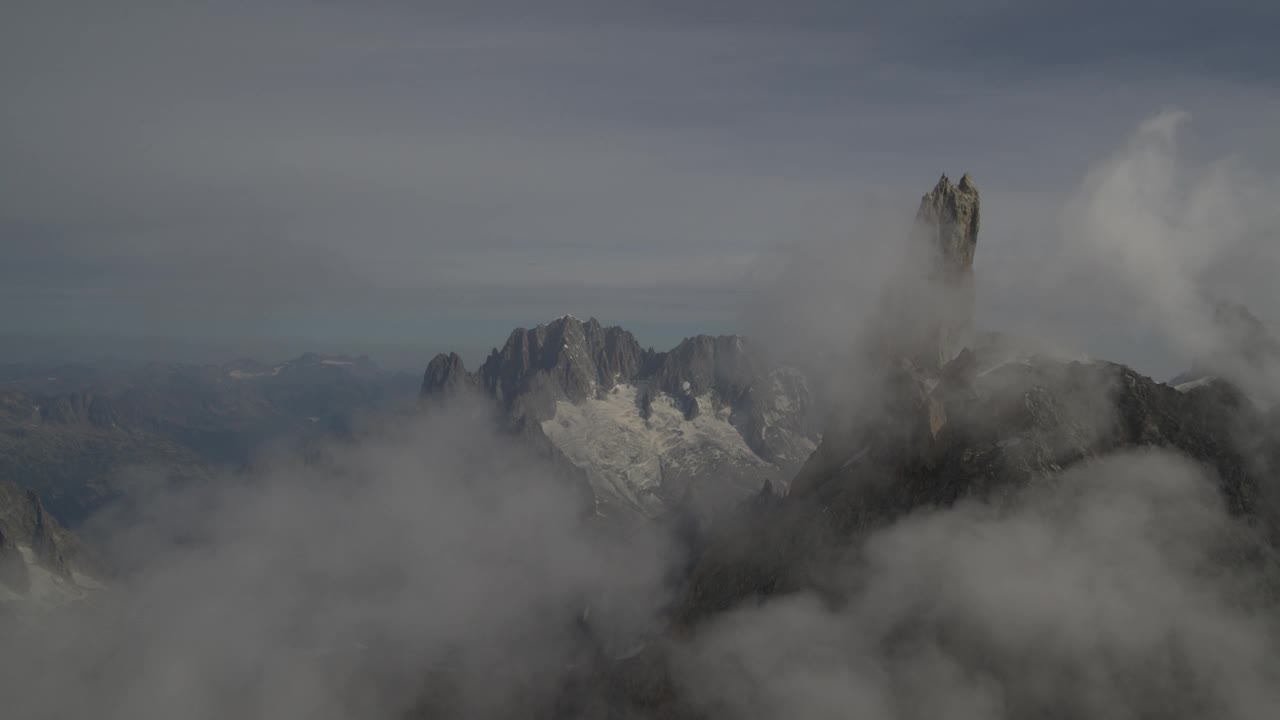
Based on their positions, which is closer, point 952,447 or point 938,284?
point 952,447

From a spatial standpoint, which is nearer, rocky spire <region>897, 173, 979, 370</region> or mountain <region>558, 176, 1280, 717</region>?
mountain <region>558, 176, 1280, 717</region>

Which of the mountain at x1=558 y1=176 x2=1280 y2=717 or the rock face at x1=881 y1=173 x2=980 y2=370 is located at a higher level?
the rock face at x1=881 y1=173 x2=980 y2=370

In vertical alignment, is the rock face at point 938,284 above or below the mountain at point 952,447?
above

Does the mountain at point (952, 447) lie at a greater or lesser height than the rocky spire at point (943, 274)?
lesser

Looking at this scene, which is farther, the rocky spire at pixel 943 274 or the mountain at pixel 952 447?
the rocky spire at pixel 943 274

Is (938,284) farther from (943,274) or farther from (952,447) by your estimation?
(952,447)

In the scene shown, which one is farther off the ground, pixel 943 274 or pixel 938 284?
pixel 943 274

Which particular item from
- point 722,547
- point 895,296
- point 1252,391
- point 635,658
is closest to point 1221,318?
point 1252,391

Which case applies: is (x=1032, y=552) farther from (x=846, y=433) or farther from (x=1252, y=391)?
(x=1252, y=391)

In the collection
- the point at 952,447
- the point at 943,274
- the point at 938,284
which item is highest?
the point at 943,274

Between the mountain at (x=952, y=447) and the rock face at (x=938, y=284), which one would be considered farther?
the rock face at (x=938, y=284)

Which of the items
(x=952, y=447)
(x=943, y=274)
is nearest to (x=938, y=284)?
(x=943, y=274)
